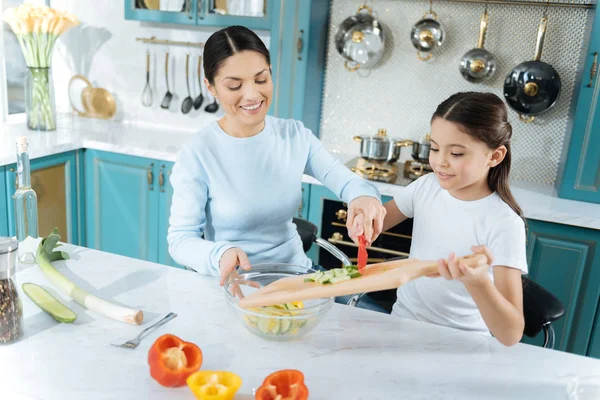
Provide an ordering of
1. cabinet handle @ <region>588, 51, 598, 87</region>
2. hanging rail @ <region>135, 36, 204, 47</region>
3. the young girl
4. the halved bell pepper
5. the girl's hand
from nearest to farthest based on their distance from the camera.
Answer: the halved bell pepper
the girl's hand
the young girl
cabinet handle @ <region>588, 51, 598, 87</region>
hanging rail @ <region>135, 36, 204, 47</region>

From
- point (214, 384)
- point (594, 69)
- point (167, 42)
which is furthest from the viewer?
point (167, 42)

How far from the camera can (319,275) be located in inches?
44.9

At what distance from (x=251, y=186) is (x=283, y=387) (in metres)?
0.76

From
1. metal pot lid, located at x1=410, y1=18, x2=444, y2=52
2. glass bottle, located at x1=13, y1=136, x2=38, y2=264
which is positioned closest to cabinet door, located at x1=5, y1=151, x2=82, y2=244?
glass bottle, located at x1=13, y1=136, x2=38, y2=264

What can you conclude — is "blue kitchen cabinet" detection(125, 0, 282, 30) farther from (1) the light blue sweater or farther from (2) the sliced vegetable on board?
(2) the sliced vegetable on board

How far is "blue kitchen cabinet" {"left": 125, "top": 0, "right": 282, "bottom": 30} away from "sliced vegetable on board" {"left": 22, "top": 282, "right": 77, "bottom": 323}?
1.85 metres

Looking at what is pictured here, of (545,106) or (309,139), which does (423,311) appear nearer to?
(309,139)

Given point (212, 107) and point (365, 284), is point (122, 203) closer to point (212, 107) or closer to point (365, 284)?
point (212, 107)

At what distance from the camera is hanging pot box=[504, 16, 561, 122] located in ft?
8.21

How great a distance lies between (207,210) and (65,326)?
0.56 m

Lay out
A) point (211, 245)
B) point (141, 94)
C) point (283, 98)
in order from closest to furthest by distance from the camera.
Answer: point (211, 245)
point (283, 98)
point (141, 94)

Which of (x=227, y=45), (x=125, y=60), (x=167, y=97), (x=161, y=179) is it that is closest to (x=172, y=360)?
(x=227, y=45)

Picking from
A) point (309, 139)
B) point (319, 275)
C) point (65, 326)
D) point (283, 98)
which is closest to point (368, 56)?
point (283, 98)

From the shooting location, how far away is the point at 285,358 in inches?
42.1
